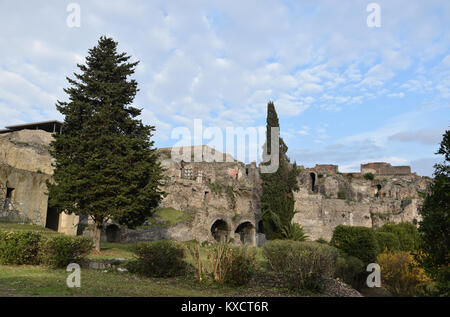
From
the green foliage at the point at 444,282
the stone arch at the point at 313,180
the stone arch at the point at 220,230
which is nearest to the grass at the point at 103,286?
the green foliage at the point at 444,282

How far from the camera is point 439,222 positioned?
7.82 metres

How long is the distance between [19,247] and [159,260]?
4.80m

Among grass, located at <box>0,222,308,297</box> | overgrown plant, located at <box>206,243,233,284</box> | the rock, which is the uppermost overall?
overgrown plant, located at <box>206,243,233,284</box>

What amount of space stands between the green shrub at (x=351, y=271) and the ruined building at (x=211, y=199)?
12519 millimetres

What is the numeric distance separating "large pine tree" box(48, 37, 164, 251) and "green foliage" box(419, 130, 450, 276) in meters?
12.9

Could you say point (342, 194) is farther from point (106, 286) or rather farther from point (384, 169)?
point (106, 286)

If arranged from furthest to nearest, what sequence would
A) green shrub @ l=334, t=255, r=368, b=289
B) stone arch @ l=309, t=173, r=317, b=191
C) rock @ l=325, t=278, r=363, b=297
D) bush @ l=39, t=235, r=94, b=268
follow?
stone arch @ l=309, t=173, r=317, b=191
green shrub @ l=334, t=255, r=368, b=289
bush @ l=39, t=235, r=94, b=268
rock @ l=325, t=278, r=363, b=297

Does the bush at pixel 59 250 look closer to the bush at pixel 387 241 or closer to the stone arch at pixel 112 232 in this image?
the stone arch at pixel 112 232

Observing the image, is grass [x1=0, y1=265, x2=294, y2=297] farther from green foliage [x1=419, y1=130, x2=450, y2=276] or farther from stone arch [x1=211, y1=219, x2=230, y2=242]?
stone arch [x1=211, y1=219, x2=230, y2=242]

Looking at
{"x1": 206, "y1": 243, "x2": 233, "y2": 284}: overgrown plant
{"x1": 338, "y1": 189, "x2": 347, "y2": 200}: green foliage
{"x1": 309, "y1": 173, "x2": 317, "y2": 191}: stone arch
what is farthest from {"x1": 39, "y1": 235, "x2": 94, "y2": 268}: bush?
{"x1": 309, "y1": 173, "x2": 317, "y2": 191}: stone arch

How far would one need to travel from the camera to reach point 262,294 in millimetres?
9266

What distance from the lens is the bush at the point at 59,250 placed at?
1144cm

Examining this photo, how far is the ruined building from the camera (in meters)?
23.6

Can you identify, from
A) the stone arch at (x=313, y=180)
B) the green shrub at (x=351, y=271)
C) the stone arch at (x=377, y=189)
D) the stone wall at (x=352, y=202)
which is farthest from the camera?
the stone arch at (x=377, y=189)
